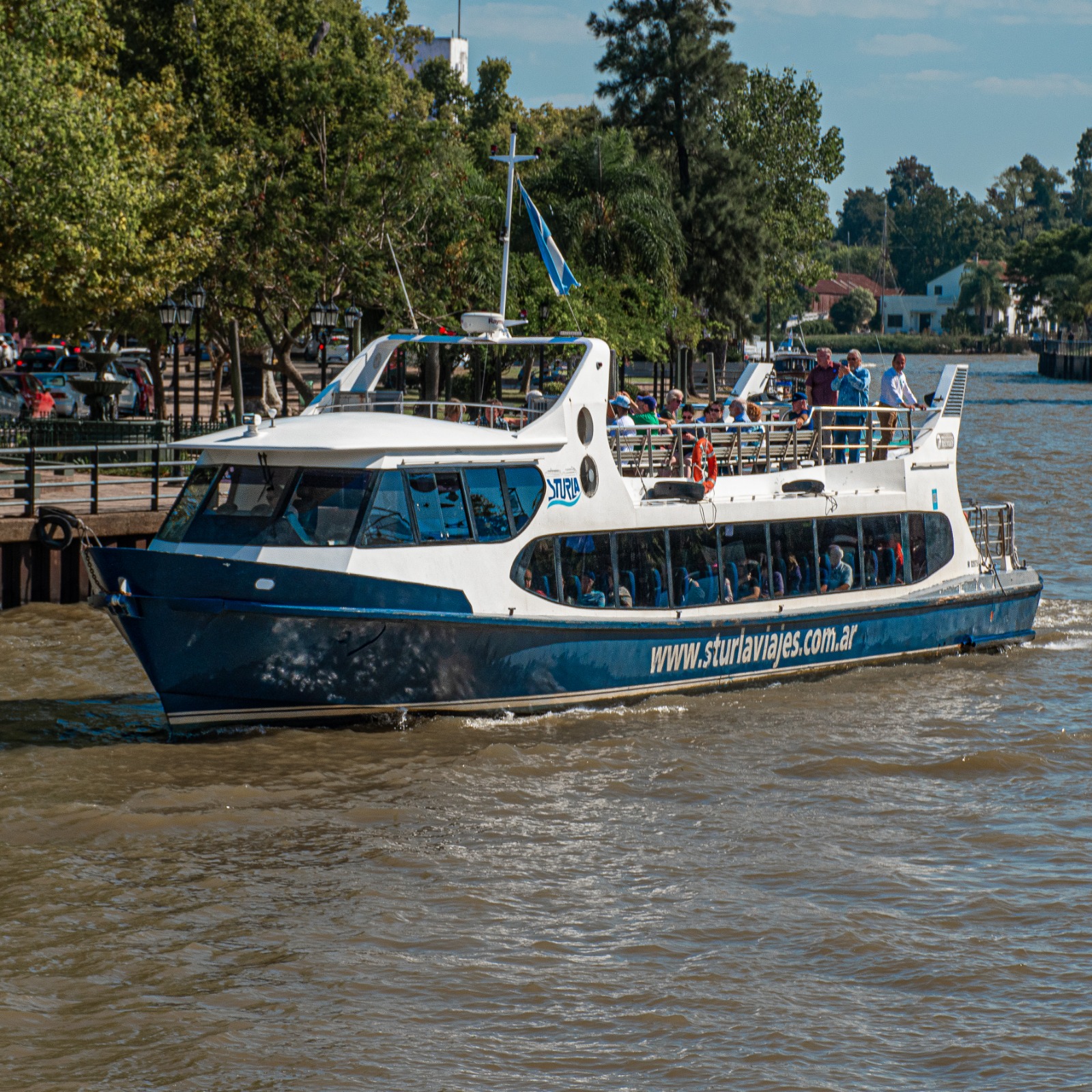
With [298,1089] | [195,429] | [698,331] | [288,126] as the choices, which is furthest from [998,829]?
[698,331]

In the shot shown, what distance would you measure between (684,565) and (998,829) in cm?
464

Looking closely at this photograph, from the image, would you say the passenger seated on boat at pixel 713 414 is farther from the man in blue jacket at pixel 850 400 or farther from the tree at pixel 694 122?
the tree at pixel 694 122

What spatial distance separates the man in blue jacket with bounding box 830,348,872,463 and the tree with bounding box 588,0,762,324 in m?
33.3

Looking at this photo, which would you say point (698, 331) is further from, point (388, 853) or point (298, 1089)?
point (298, 1089)

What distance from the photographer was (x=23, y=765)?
13.3 metres

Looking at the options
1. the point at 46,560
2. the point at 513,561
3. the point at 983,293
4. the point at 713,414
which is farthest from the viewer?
the point at 983,293

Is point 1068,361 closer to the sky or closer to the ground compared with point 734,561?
closer to the sky

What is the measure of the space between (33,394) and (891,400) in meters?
25.7

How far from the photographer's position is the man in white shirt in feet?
62.3

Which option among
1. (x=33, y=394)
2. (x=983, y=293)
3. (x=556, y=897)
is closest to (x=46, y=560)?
(x=556, y=897)

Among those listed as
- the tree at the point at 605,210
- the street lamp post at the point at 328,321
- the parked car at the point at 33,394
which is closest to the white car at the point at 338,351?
the parked car at the point at 33,394

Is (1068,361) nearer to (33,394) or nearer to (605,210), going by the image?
(605,210)

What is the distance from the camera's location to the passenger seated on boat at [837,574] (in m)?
17.2

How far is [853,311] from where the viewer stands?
162 meters
